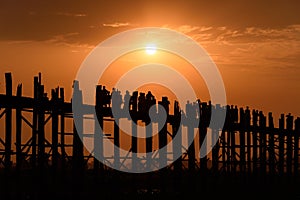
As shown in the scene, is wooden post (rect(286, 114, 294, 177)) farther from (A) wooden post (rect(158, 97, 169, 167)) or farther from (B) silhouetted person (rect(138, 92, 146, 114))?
(B) silhouetted person (rect(138, 92, 146, 114))

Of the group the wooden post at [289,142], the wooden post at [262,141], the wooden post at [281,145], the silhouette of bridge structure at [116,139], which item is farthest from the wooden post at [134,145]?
the wooden post at [289,142]

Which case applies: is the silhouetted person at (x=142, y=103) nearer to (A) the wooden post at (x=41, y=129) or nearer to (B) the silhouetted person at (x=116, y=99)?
(B) the silhouetted person at (x=116, y=99)

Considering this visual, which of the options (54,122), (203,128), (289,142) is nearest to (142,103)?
(203,128)

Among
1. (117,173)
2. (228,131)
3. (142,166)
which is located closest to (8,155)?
(117,173)

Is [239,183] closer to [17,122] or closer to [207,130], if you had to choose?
[207,130]

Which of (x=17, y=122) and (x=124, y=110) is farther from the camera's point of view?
(x=124, y=110)

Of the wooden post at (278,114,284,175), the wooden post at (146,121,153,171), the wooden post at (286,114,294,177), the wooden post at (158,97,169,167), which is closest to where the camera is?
the wooden post at (146,121,153,171)

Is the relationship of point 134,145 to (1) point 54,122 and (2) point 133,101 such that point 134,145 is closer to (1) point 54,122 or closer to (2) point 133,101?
(2) point 133,101

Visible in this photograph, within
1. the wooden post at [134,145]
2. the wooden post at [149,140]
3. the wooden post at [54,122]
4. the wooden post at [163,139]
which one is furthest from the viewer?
the wooden post at [163,139]

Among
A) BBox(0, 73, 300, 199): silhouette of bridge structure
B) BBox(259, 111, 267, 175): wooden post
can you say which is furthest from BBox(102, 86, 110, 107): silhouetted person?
BBox(259, 111, 267, 175): wooden post

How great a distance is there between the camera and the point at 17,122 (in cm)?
2253

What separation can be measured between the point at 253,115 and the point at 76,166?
17314 mm

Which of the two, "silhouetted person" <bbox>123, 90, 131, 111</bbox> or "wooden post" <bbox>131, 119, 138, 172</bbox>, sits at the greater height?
"silhouetted person" <bbox>123, 90, 131, 111</bbox>

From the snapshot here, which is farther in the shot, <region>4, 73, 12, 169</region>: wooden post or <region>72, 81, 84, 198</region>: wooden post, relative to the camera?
<region>72, 81, 84, 198</region>: wooden post
